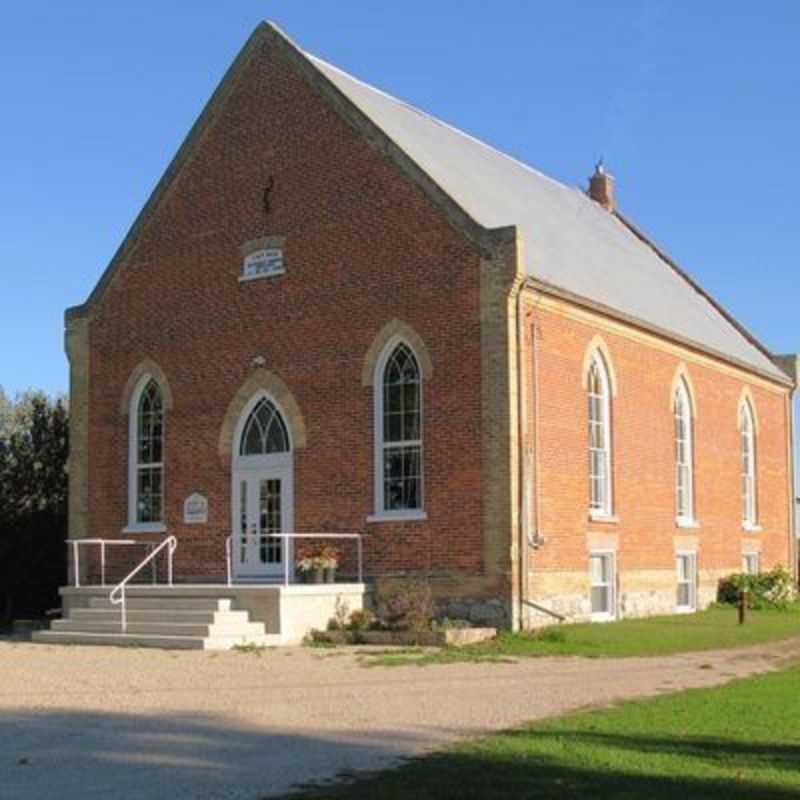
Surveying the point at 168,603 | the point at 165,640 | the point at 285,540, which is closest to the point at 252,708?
the point at 165,640

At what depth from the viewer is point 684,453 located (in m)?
28.9

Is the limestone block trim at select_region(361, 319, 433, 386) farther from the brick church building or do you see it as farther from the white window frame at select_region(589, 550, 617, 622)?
the white window frame at select_region(589, 550, 617, 622)

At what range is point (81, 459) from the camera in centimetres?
2694

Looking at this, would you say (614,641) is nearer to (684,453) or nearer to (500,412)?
(500,412)

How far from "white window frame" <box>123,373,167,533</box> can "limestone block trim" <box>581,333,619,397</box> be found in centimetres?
842

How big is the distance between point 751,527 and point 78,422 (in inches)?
660

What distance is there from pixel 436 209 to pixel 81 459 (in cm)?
977

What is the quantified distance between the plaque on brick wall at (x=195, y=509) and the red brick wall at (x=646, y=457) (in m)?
7.03

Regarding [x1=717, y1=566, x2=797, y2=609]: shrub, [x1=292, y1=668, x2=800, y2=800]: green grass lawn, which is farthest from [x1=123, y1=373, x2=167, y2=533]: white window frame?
[x1=292, y1=668, x2=800, y2=800]: green grass lawn

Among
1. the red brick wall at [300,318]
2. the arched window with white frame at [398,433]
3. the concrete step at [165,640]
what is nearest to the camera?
the concrete step at [165,640]

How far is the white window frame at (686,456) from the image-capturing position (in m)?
28.2

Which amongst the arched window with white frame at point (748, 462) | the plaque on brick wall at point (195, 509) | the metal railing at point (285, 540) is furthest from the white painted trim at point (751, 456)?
the plaque on brick wall at point (195, 509)

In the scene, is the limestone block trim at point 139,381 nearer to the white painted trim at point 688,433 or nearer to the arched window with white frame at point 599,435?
the arched window with white frame at point 599,435

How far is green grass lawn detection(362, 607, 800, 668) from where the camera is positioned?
705 inches
